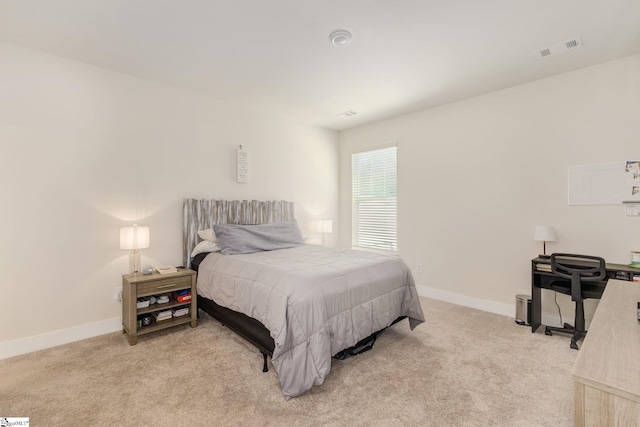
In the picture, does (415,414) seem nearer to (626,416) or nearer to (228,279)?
(626,416)

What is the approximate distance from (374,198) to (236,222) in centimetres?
232

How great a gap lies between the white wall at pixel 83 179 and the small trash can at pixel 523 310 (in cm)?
374

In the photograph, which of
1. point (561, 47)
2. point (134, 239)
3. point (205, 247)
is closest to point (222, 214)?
point (205, 247)

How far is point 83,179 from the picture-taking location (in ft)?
9.52

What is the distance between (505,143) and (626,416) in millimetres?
3374

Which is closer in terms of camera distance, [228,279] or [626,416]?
[626,416]

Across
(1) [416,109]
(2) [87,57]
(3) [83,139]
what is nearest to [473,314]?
(1) [416,109]

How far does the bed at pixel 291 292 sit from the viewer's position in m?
2.02

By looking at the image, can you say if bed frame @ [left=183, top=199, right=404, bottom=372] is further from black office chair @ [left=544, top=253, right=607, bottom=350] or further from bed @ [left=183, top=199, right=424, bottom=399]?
black office chair @ [left=544, top=253, right=607, bottom=350]

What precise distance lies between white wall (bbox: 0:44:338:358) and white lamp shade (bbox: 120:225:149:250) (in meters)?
0.32

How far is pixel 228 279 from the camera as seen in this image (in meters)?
2.75

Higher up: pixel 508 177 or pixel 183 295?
pixel 508 177

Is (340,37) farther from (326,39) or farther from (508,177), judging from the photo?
(508,177)

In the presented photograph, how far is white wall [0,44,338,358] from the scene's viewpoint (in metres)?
2.59
